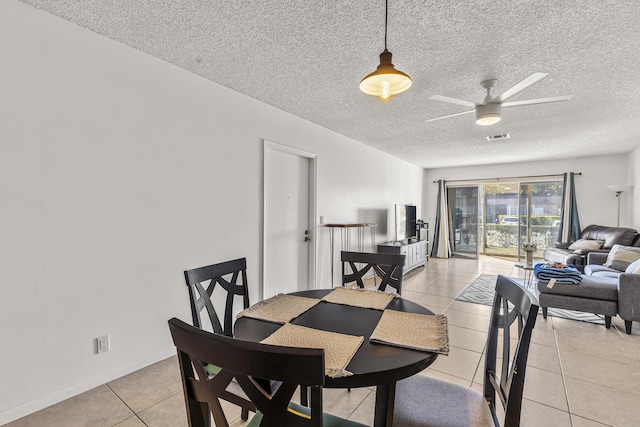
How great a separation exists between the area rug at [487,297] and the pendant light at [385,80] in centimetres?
353

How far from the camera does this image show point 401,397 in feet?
4.23

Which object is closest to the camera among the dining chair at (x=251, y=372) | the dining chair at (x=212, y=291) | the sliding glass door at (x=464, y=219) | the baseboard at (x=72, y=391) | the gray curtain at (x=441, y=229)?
the dining chair at (x=251, y=372)

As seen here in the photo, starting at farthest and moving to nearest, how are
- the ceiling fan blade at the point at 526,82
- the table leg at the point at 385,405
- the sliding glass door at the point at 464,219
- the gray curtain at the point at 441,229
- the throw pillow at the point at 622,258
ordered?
the gray curtain at the point at 441,229 < the sliding glass door at the point at 464,219 < the throw pillow at the point at 622,258 < the ceiling fan blade at the point at 526,82 < the table leg at the point at 385,405

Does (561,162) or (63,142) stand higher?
(561,162)

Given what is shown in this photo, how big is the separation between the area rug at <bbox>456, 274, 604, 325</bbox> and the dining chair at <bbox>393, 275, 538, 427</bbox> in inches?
120

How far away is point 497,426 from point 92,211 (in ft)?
8.42

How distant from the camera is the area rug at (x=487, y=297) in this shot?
3523 mm

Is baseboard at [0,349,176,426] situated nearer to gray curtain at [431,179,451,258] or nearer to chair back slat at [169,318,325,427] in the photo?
chair back slat at [169,318,325,427]

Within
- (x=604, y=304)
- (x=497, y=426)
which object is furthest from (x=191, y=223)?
(x=604, y=304)

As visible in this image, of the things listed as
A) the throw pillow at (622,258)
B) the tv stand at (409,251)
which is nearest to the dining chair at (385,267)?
the tv stand at (409,251)

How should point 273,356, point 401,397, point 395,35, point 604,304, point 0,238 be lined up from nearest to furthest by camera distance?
point 273,356
point 401,397
point 0,238
point 395,35
point 604,304

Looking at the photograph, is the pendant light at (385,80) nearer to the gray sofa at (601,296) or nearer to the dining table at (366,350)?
the dining table at (366,350)

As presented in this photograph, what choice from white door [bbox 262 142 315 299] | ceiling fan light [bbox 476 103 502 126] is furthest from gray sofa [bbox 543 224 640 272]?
white door [bbox 262 142 315 299]

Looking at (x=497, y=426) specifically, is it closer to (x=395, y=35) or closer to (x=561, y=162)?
(x=395, y=35)
